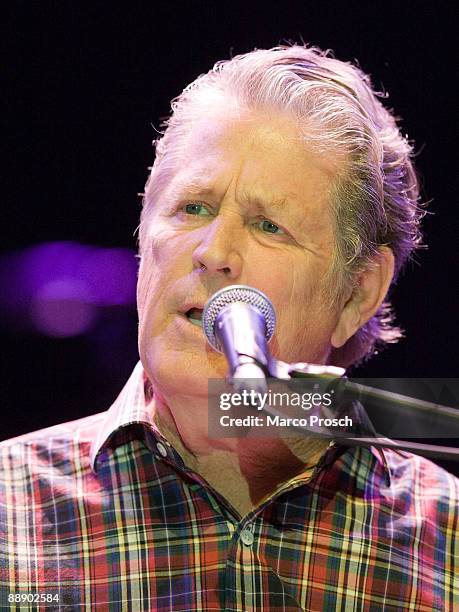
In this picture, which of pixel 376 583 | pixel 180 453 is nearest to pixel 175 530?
pixel 180 453

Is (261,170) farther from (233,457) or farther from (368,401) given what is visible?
(368,401)

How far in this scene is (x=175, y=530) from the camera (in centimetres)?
187

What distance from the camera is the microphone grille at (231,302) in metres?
1.44

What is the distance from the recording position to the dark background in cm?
255

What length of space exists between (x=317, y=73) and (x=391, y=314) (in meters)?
0.94

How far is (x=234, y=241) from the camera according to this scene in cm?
192

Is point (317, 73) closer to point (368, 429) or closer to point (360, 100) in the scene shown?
point (360, 100)

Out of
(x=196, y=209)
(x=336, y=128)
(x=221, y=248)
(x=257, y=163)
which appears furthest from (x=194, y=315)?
(x=336, y=128)

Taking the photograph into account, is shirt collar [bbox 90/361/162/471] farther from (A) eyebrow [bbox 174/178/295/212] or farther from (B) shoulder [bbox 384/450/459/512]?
(B) shoulder [bbox 384/450/459/512]

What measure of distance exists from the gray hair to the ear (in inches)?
1.5

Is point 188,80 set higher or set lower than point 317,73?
higher

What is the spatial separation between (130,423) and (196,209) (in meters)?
0.56

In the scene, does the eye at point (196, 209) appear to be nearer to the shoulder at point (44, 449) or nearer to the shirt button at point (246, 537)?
the shoulder at point (44, 449)

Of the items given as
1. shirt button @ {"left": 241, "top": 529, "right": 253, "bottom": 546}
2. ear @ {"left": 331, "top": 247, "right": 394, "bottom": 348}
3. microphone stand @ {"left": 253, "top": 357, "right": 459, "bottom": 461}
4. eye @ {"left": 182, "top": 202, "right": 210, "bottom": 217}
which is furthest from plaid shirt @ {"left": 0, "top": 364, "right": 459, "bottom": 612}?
microphone stand @ {"left": 253, "top": 357, "right": 459, "bottom": 461}
